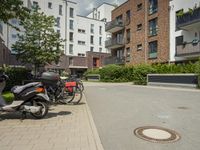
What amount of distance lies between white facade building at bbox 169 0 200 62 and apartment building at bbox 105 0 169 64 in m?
0.84

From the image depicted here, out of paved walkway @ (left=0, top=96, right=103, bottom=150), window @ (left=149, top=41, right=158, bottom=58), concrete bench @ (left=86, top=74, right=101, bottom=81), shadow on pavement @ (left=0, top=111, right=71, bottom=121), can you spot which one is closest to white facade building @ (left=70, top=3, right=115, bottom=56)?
concrete bench @ (left=86, top=74, right=101, bottom=81)

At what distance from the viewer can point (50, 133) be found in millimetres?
5449

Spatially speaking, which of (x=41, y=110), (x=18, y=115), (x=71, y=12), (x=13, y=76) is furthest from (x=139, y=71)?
(x=71, y=12)

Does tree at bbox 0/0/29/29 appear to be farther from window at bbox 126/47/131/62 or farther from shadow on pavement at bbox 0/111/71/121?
window at bbox 126/47/131/62

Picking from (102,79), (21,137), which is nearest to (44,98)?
(21,137)

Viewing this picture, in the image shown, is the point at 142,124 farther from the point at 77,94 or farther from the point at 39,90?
the point at 77,94

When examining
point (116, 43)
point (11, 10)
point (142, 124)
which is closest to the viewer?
point (142, 124)

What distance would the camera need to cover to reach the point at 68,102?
966 cm

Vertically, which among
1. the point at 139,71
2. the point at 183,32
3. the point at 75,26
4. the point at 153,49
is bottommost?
the point at 139,71

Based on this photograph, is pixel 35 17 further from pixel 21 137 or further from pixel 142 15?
pixel 21 137

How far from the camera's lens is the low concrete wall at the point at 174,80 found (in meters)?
18.4

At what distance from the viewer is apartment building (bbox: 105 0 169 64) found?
92.7 ft

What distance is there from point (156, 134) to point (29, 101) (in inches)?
152

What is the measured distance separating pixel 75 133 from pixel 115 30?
3466cm
